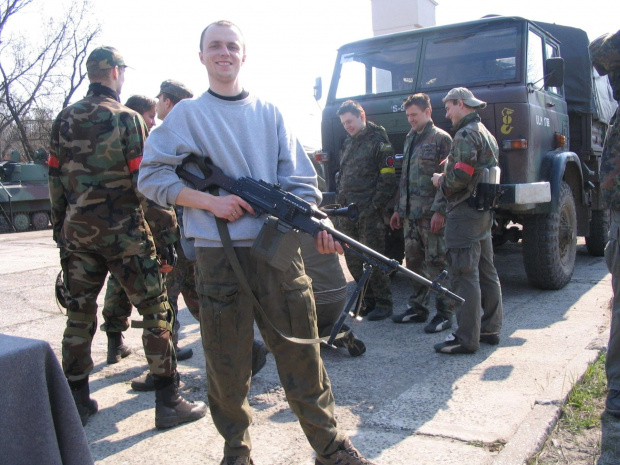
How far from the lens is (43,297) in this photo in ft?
22.1

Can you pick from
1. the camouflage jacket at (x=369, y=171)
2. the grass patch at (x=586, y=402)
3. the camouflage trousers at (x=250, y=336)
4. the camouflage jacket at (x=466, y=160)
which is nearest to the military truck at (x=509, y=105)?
the camouflage jacket at (x=369, y=171)

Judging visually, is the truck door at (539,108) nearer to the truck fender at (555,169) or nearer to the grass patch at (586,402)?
the truck fender at (555,169)

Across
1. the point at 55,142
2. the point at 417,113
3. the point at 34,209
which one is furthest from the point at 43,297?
the point at 34,209

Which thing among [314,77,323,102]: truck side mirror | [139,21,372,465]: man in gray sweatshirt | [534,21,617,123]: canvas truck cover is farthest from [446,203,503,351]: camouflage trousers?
[534,21,617,123]: canvas truck cover

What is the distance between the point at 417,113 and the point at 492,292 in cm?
150

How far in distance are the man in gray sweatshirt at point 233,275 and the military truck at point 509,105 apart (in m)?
3.45

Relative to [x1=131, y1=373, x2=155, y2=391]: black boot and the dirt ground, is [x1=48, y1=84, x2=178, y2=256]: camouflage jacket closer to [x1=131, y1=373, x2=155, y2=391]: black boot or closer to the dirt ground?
[x1=131, y1=373, x2=155, y2=391]: black boot

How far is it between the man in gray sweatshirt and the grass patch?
123 centimetres

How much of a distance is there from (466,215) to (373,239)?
1.24m

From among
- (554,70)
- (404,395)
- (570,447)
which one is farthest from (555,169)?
(570,447)

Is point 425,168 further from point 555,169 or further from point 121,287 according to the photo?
point 121,287

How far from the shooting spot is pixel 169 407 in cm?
317

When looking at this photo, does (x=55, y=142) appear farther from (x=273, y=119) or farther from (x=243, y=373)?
(x=243, y=373)

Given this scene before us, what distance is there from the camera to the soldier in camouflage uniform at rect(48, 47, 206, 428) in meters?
3.15
